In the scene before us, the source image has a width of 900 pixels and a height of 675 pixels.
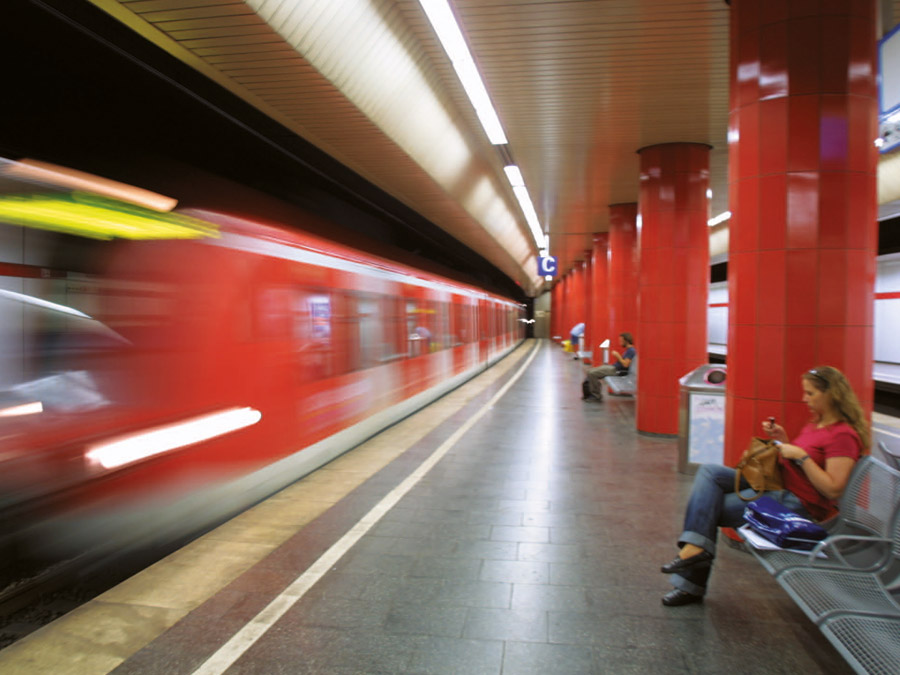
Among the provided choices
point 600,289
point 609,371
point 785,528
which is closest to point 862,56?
point 785,528

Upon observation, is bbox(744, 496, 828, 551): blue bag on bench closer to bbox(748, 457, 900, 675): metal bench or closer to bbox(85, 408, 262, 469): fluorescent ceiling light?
bbox(748, 457, 900, 675): metal bench

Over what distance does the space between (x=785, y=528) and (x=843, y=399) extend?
31.7 inches

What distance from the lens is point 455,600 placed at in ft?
11.4

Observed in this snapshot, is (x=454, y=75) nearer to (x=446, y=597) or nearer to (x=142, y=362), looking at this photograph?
(x=142, y=362)

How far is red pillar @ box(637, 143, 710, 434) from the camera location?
837 centimetres

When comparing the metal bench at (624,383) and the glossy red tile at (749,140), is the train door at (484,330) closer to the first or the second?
the metal bench at (624,383)

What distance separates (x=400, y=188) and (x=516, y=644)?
8847 millimetres

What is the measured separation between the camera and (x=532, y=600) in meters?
3.48

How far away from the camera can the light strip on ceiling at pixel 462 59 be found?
519 cm

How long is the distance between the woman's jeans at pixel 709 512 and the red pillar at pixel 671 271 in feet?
17.0

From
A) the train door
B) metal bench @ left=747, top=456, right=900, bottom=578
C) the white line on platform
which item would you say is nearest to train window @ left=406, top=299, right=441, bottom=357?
the white line on platform

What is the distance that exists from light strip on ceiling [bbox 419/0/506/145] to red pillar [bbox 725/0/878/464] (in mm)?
2416

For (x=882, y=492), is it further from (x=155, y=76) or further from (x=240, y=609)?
(x=155, y=76)

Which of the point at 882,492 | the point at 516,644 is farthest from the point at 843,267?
the point at 516,644
